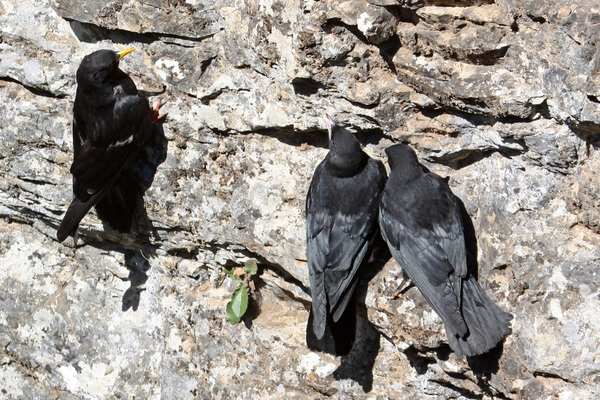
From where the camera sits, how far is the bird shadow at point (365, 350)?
461cm

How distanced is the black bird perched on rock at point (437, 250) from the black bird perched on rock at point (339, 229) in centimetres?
15

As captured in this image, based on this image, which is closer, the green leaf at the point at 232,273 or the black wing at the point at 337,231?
the black wing at the point at 337,231

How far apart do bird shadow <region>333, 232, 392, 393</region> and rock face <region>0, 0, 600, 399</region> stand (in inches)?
0.5

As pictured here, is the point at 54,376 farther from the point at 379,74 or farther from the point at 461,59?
the point at 461,59

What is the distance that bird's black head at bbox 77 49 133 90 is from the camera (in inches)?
185

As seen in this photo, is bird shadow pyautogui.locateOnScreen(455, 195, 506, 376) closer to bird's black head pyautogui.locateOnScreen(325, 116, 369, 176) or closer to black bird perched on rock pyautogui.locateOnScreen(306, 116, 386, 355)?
black bird perched on rock pyautogui.locateOnScreen(306, 116, 386, 355)

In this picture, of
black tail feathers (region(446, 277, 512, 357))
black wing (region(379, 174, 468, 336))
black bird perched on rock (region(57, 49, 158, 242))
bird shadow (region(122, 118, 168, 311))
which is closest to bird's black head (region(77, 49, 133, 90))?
black bird perched on rock (region(57, 49, 158, 242))

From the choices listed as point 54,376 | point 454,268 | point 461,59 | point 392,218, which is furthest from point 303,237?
point 54,376

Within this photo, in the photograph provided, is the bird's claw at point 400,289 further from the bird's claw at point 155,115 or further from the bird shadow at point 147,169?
the bird's claw at point 155,115

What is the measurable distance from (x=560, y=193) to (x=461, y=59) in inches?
34.3

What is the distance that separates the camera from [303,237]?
4.63 m

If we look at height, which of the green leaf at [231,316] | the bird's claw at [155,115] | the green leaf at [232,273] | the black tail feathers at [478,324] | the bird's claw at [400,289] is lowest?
the green leaf at [231,316]

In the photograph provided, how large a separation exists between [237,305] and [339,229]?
98 cm

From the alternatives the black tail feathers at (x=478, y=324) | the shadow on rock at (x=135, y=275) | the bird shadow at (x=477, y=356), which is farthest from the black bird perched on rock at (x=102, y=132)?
the black tail feathers at (x=478, y=324)
